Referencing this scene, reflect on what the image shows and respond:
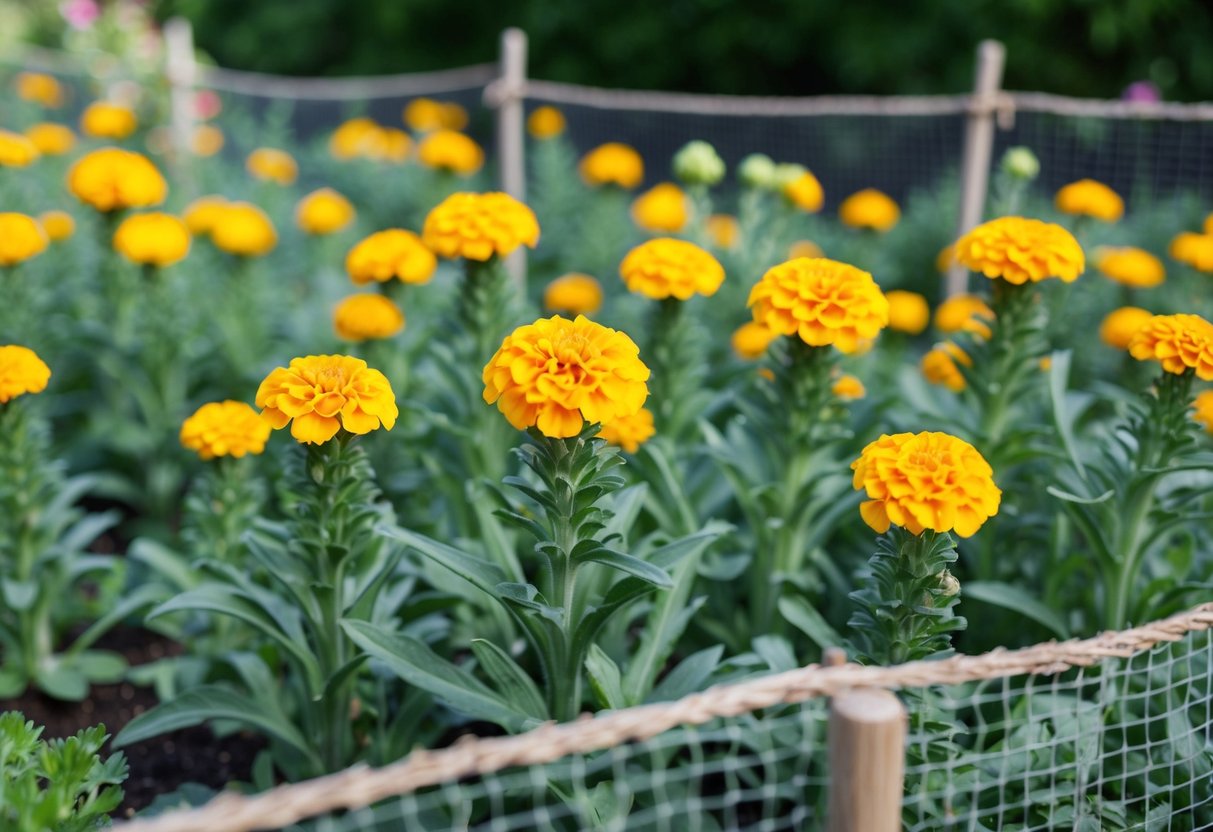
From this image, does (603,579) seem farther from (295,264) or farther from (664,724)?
(295,264)

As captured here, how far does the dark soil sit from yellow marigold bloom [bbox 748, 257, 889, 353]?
1.63m

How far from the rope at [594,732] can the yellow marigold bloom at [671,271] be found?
50.5 inches

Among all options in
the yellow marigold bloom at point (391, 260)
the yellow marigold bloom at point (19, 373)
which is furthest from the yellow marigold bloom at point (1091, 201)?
the yellow marigold bloom at point (19, 373)

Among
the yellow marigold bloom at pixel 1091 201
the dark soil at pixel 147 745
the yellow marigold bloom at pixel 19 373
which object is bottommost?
the dark soil at pixel 147 745

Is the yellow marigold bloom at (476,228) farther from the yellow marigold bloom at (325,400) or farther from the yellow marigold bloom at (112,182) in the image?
the yellow marigold bloom at (112,182)

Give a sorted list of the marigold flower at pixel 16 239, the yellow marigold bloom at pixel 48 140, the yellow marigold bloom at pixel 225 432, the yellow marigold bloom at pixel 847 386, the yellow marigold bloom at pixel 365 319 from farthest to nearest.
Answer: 1. the yellow marigold bloom at pixel 48 140
2. the marigold flower at pixel 16 239
3. the yellow marigold bloom at pixel 365 319
4. the yellow marigold bloom at pixel 847 386
5. the yellow marigold bloom at pixel 225 432

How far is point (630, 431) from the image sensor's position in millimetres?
2695

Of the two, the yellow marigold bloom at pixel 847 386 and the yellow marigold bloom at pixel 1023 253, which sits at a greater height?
the yellow marigold bloom at pixel 1023 253

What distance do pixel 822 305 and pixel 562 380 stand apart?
0.74 m

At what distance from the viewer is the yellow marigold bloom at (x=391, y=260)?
3031mm

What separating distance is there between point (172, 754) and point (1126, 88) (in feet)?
22.3

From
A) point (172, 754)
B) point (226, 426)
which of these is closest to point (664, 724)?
point (226, 426)

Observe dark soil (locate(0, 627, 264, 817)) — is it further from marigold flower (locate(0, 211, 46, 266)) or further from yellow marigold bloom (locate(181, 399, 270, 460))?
marigold flower (locate(0, 211, 46, 266))

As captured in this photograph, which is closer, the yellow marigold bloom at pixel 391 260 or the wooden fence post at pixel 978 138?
the yellow marigold bloom at pixel 391 260
